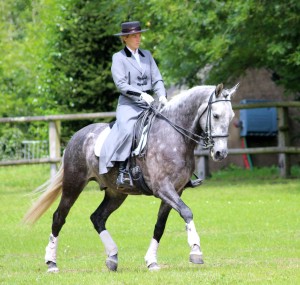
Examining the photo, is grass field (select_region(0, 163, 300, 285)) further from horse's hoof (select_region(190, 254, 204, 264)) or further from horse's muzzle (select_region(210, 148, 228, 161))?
horse's muzzle (select_region(210, 148, 228, 161))

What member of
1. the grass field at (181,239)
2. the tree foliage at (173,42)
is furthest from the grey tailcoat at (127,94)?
the tree foliage at (173,42)

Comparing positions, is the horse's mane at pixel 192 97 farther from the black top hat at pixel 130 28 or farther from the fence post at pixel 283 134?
the fence post at pixel 283 134

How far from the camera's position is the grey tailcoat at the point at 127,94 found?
11133 mm

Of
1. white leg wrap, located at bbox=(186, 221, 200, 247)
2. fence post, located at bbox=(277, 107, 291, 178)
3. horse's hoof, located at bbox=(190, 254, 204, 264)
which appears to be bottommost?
fence post, located at bbox=(277, 107, 291, 178)

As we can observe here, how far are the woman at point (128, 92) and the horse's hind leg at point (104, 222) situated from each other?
0.62 m

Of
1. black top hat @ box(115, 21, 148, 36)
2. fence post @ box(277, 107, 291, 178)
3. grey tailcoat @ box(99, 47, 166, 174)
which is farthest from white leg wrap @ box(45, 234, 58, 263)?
fence post @ box(277, 107, 291, 178)

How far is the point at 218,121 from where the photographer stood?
10.6 m

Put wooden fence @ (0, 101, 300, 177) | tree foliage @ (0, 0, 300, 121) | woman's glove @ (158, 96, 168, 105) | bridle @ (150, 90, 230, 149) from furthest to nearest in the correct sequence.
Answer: wooden fence @ (0, 101, 300, 177)
tree foliage @ (0, 0, 300, 121)
woman's glove @ (158, 96, 168, 105)
bridle @ (150, 90, 230, 149)

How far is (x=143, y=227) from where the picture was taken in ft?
52.2

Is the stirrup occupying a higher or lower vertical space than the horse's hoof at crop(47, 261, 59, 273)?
higher

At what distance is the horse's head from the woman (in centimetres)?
75

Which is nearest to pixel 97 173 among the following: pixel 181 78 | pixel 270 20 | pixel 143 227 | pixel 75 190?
pixel 75 190

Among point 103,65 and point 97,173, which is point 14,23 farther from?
point 97,173

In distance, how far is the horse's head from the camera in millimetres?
10570
